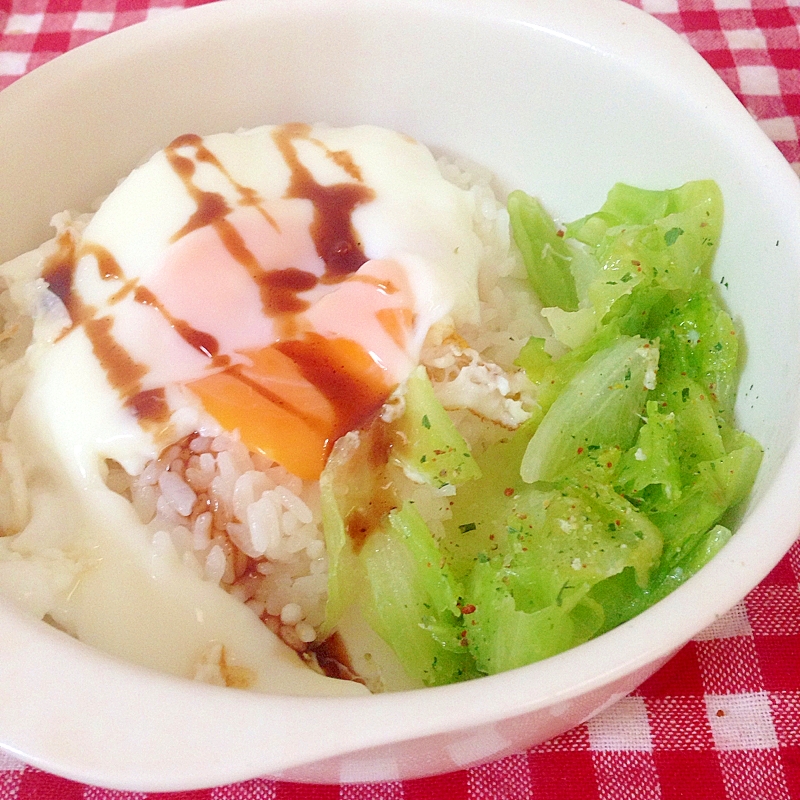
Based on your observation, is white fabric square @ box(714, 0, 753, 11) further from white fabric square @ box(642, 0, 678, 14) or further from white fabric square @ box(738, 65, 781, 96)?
white fabric square @ box(738, 65, 781, 96)

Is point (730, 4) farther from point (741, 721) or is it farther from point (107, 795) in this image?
point (107, 795)

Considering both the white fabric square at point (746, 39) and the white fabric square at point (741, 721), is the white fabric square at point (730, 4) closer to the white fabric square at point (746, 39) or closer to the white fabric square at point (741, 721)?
the white fabric square at point (746, 39)

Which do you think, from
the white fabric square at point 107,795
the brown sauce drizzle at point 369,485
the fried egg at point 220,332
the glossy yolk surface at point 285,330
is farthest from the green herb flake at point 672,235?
the white fabric square at point 107,795

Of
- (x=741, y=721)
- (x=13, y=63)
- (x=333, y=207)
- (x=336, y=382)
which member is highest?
(x=13, y=63)

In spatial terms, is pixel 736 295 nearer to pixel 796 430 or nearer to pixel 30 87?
pixel 796 430

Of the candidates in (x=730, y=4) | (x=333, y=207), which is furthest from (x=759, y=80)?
(x=333, y=207)

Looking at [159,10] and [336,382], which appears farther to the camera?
[159,10]

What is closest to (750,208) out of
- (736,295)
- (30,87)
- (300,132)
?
(736,295)
